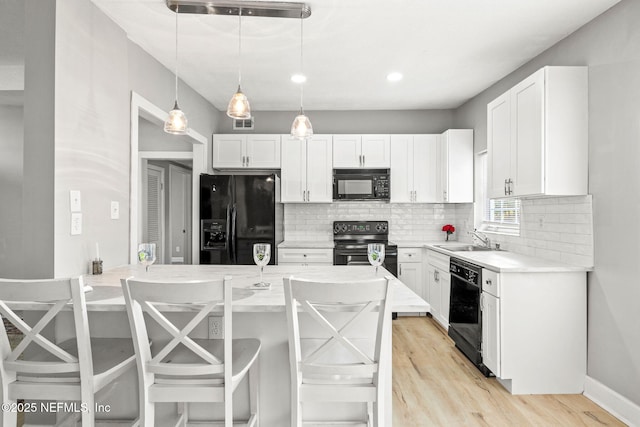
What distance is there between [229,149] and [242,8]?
2678 mm

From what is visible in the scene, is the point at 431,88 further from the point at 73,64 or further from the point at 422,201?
the point at 73,64

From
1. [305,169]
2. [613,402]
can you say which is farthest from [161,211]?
[613,402]

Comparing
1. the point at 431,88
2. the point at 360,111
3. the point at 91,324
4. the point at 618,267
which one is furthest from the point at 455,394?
the point at 360,111

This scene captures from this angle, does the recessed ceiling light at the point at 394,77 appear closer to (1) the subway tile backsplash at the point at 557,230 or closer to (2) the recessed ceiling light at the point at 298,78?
(2) the recessed ceiling light at the point at 298,78

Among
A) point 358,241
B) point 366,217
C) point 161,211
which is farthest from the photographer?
point 161,211

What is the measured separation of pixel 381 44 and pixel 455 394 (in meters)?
2.78

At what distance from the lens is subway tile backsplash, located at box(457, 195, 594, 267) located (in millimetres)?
2820

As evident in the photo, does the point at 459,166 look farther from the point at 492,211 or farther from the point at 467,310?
the point at 467,310

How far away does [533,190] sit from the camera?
2924 mm

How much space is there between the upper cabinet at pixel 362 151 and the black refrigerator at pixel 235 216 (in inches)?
41.5

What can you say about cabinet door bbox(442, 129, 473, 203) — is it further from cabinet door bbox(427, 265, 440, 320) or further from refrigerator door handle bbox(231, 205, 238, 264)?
refrigerator door handle bbox(231, 205, 238, 264)

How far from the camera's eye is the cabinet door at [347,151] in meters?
5.07

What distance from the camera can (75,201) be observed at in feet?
7.73

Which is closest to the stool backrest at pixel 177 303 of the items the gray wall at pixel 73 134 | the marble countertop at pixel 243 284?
the marble countertop at pixel 243 284
